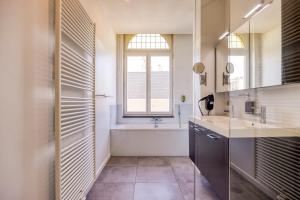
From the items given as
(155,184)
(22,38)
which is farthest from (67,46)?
(155,184)

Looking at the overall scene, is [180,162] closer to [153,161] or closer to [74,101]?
[153,161]

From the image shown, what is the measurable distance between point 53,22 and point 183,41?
13.1 ft

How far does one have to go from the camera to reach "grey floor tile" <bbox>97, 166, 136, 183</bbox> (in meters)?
3.15

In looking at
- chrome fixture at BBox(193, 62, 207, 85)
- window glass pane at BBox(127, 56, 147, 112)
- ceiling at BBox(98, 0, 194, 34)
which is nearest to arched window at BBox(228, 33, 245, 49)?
chrome fixture at BBox(193, 62, 207, 85)

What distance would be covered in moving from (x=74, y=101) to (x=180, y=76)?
3.56 meters

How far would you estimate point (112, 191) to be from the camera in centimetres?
275

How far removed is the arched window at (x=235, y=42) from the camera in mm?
2690

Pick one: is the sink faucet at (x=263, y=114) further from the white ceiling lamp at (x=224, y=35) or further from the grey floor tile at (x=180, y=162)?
the grey floor tile at (x=180, y=162)

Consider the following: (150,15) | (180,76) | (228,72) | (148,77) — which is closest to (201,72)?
(228,72)

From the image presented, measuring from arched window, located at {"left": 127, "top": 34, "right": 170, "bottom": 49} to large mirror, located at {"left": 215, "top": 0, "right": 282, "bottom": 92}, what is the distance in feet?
7.24

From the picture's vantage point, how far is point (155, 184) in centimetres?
297

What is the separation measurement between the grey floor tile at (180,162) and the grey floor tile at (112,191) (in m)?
1.17

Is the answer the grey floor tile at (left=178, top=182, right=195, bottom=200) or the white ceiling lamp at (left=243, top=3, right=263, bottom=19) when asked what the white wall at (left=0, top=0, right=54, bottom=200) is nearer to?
the grey floor tile at (left=178, top=182, right=195, bottom=200)

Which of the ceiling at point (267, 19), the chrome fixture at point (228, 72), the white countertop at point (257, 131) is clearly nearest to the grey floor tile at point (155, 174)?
the white countertop at point (257, 131)
